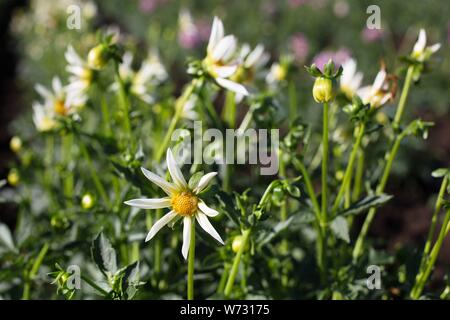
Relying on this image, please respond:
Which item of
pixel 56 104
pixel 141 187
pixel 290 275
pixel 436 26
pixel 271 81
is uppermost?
pixel 436 26

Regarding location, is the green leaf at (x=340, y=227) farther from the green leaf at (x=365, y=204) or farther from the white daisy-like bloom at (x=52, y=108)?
the white daisy-like bloom at (x=52, y=108)

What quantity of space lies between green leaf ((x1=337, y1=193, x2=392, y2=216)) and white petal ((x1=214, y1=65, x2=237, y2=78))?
15.7 inches

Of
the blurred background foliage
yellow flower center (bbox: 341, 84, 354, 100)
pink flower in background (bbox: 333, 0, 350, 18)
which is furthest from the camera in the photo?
pink flower in background (bbox: 333, 0, 350, 18)

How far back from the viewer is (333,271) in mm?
1313

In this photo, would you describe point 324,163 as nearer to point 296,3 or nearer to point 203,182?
point 203,182

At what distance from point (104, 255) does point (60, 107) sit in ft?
1.99

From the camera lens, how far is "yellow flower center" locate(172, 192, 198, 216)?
104cm

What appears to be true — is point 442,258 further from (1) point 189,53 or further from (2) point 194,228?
(1) point 189,53

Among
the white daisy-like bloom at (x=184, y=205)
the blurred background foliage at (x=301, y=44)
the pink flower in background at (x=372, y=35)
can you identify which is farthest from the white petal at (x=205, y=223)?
the pink flower in background at (x=372, y=35)

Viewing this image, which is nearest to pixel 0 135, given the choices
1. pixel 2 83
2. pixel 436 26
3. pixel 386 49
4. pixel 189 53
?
pixel 2 83

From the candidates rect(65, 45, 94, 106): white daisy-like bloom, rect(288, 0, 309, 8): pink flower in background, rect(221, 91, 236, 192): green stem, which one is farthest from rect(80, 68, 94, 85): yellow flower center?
rect(288, 0, 309, 8): pink flower in background

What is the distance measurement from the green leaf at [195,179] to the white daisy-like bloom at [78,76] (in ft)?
2.01

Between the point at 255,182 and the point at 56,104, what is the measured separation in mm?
623

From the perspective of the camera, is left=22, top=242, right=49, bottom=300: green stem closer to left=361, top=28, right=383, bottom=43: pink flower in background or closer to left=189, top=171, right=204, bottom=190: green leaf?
left=189, top=171, right=204, bottom=190: green leaf
